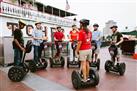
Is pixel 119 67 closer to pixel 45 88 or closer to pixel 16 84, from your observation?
pixel 45 88

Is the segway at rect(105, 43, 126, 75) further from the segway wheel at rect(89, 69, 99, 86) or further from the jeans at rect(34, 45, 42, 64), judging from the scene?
the jeans at rect(34, 45, 42, 64)

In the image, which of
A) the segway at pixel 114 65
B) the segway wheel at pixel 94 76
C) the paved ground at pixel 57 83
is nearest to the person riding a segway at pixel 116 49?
the segway at pixel 114 65

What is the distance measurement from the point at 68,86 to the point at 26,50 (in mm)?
1663

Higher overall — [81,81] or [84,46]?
[84,46]

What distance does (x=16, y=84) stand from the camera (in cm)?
565

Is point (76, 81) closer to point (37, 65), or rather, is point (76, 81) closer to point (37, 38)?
point (37, 65)

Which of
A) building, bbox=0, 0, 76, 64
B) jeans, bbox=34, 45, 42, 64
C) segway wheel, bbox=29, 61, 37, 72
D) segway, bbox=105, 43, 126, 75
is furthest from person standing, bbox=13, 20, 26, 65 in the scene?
segway, bbox=105, 43, 126, 75

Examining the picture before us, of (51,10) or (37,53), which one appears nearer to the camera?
(37,53)

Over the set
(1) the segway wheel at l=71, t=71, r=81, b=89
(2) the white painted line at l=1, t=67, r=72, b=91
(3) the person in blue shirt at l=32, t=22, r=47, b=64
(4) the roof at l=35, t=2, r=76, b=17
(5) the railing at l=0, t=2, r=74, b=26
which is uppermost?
(4) the roof at l=35, t=2, r=76, b=17

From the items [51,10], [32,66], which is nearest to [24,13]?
[32,66]

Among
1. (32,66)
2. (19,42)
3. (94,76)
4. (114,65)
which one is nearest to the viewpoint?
(94,76)

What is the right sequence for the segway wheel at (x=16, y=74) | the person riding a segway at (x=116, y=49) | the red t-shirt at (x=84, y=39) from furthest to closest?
the person riding a segway at (x=116, y=49) → the segway wheel at (x=16, y=74) → the red t-shirt at (x=84, y=39)

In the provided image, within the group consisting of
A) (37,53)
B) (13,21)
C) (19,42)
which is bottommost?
(37,53)

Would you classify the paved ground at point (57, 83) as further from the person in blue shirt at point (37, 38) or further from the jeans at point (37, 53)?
the person in blue shirt at point (37, 38)
